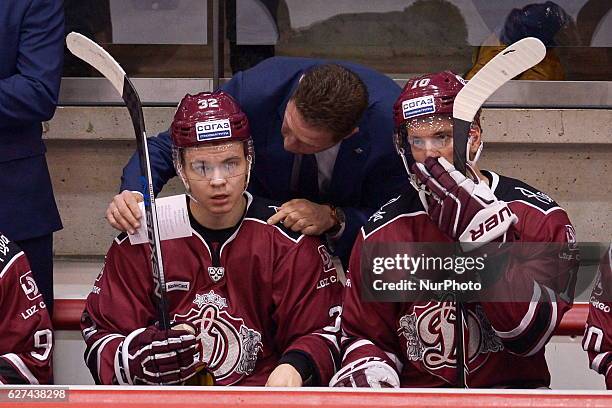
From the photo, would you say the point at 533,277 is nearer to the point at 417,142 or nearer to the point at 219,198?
the point at 417,142

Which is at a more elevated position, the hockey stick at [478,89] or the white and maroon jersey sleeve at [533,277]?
the hockey stick at [478,89]

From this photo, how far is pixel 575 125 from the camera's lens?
306 cm

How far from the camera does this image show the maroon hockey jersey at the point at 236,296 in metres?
1.84

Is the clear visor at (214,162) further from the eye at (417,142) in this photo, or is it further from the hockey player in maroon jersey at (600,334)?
the hockey player in maroon jersey at (600,334)

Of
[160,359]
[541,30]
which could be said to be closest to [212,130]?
[160,359]

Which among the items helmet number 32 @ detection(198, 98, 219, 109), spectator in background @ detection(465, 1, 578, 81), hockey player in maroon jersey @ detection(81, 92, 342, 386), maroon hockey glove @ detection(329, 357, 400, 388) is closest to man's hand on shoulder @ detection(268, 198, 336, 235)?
hockey player in maroon jersey @ detection(81, 92, 342, 386)

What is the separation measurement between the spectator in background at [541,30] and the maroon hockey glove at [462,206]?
159 centimetres

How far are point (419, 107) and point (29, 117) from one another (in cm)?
92

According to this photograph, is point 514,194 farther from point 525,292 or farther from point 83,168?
point 83,168

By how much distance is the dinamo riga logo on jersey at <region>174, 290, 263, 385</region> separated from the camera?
1.83 m

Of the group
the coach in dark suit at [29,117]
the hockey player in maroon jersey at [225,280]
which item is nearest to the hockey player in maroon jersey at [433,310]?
the hockey player in maroon jersey at [225,280]

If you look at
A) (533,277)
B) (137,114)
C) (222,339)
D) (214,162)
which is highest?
(137,114)

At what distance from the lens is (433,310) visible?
1682 millimetres

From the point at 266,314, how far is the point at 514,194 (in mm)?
505
